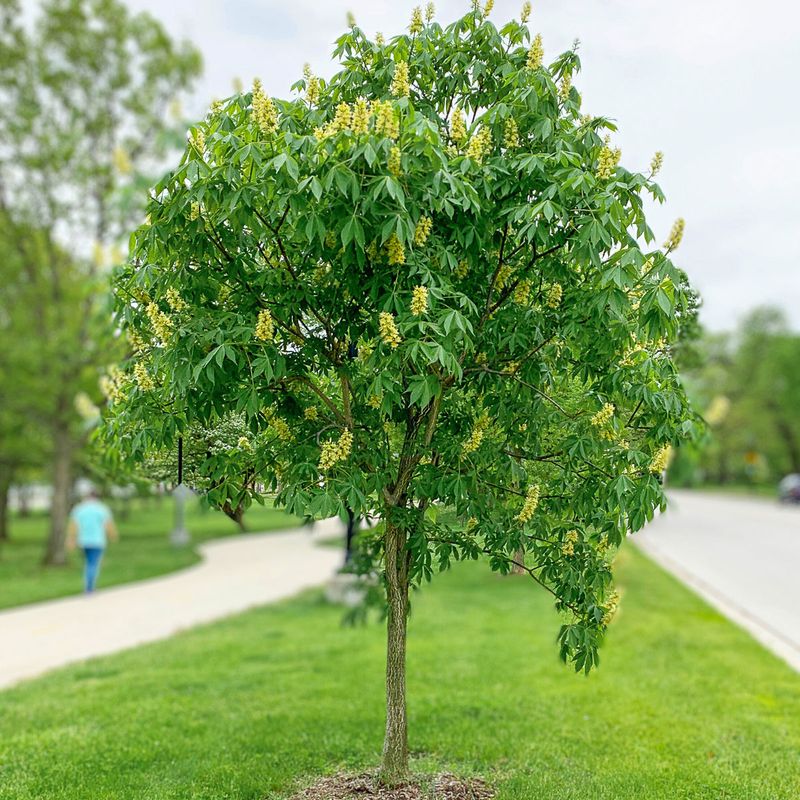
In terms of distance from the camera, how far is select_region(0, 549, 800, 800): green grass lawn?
4.84 m

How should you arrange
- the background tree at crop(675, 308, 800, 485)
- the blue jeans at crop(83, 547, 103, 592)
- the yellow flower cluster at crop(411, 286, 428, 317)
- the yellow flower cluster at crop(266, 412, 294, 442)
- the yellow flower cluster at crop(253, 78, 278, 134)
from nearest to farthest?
the yellow flower cluster at crop(411, 286, 428, 317) < the yellow flower cluster at crop(253, 78, 278, 134) < the yellow flower cluster at crop(266, 412, 294, 442) < the blue jeans at crop(83, 547, 103, 592) < the background tree at crop(675, 308, 800, 485)

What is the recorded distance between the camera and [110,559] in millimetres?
18203

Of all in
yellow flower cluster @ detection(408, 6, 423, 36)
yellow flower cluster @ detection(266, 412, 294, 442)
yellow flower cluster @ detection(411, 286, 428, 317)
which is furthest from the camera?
yellow flower cluster @ detection(408, 6, 423, 36)

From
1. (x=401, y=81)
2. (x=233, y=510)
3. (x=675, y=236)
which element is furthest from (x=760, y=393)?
(x=401, y=81)

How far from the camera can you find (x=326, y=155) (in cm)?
336

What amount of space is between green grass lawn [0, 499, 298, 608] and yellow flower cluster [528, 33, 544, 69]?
95.5 inches

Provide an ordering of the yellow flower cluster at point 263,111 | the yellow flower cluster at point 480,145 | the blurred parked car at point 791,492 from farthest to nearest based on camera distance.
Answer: the blurred parked car at point 791,492, the yellow flower cluster at point 480,145, the yellow flower cluster at point 263,111

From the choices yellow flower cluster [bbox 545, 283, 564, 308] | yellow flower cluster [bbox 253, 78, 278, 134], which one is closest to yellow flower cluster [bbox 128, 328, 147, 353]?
yellow flower cluster [bbox 253, 78, 278, 134]

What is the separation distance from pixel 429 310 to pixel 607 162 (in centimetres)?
105

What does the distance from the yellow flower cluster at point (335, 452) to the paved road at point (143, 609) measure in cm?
554

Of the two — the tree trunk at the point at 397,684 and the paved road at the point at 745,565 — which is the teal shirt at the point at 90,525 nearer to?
the paved road at the point at 745,565

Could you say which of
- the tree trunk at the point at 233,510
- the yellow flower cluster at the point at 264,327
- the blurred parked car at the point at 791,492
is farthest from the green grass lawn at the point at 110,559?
the blurred parked car at the point at 791,492

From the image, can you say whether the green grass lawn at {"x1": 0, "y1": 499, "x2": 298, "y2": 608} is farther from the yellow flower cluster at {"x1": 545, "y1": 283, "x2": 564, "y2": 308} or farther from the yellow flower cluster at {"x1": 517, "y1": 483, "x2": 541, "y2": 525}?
the yellow flower cluster at {"x1": 545, "y1": 283, "x2": 564, "y2": 308}

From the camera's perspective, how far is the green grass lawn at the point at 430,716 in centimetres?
484
